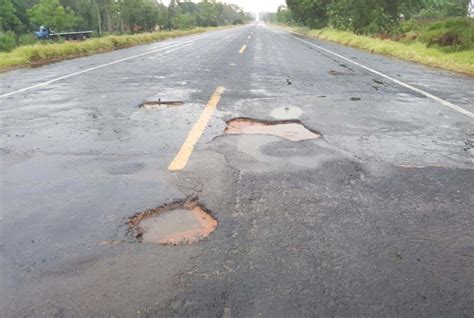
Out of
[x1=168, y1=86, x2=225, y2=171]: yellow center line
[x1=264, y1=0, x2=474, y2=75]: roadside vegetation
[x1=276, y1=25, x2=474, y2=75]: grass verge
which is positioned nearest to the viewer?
[x1=168, y1=86, x2=225, y2=171]: yellow center line

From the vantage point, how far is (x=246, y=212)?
322 centimetres

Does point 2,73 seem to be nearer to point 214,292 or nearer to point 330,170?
point 330,170

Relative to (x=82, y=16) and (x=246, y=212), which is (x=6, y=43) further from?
(x=246, y=212)

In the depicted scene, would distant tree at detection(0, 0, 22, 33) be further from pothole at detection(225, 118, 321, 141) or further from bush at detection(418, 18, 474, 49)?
pothole at detection(225, 118, 321, 141)

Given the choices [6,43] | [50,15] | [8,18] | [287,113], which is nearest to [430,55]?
[287,113]

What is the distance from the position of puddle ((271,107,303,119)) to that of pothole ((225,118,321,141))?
304 millimetres

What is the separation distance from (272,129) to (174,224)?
9.44ft

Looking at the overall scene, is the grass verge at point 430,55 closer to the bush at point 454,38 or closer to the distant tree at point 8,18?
the bush at point 454,38

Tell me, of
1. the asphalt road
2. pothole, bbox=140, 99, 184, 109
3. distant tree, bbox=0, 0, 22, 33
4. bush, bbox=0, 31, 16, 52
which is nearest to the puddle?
the asphalt road

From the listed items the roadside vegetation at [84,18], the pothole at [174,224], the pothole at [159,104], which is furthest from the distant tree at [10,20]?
the pothole at [174,224]

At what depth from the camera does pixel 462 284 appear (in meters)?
2.38

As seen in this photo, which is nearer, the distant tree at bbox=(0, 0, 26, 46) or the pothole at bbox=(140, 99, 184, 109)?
the pothole at bbox=(140, 99, 184, 109)

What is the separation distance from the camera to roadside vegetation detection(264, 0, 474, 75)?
16.4 m

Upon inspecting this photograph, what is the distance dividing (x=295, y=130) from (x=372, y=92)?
12.0 ft
